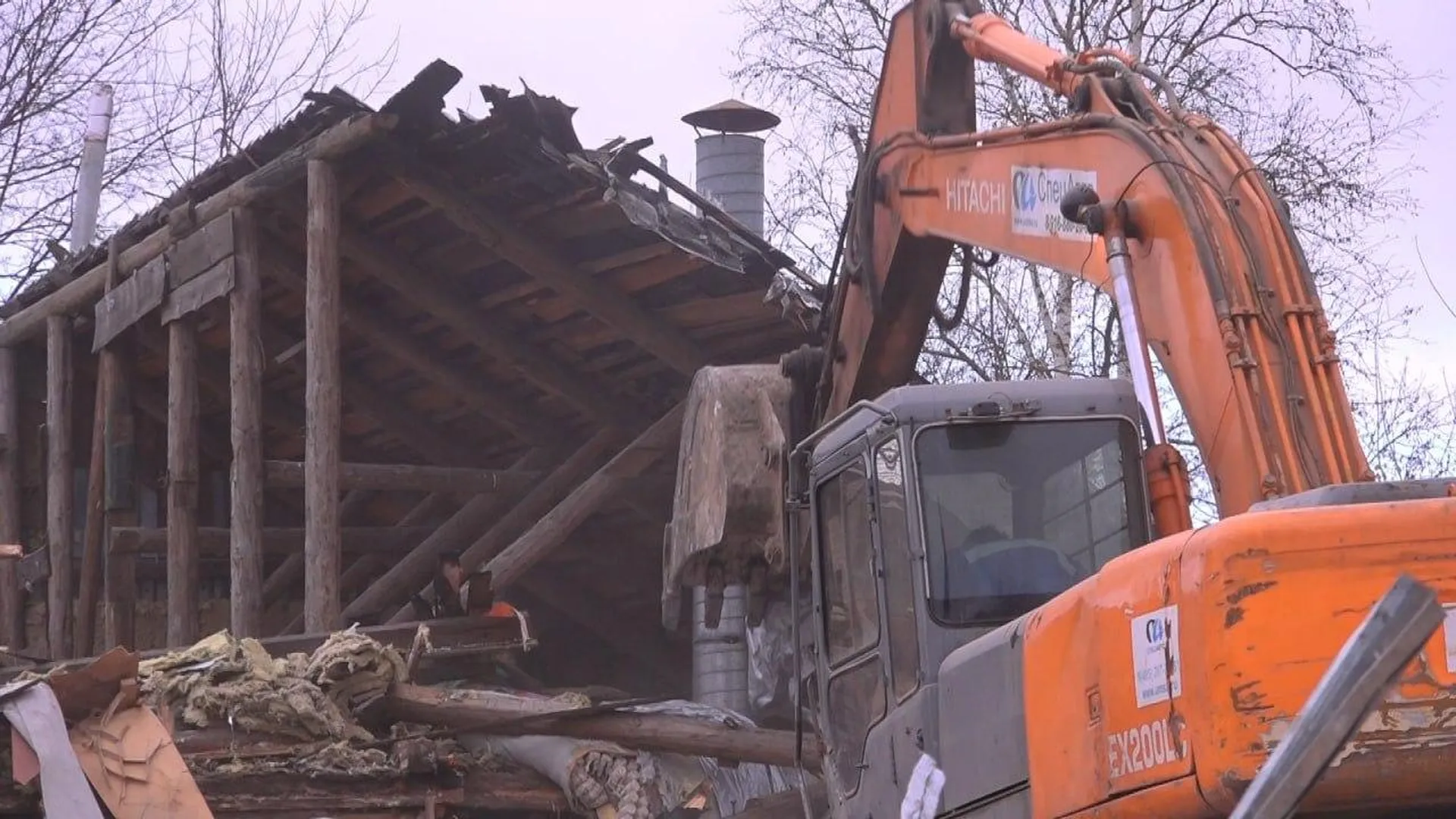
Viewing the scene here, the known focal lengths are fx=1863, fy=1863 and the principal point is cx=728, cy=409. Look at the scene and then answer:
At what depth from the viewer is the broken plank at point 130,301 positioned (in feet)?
43.7

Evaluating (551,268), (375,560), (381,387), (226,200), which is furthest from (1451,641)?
(375,560)

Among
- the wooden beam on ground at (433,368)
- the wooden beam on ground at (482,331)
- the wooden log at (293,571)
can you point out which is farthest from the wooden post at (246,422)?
the wooden log at (293,571)

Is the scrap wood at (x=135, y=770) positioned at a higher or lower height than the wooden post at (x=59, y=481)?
lower

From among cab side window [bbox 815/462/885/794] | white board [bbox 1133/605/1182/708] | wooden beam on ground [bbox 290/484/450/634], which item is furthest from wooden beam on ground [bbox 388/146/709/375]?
white board [bbox 1133/605/1182/708]

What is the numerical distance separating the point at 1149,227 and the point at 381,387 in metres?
10.3

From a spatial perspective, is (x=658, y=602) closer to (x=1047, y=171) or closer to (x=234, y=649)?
(x=234, y=649)

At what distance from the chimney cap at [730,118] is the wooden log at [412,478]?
3.48 m

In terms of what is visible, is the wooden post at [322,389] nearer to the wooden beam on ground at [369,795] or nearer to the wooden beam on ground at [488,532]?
the wooden beam on ground at [369,795]

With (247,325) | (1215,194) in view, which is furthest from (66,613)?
(1215,194)

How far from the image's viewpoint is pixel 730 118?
15.8 m

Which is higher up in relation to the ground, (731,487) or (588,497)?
(588,497)

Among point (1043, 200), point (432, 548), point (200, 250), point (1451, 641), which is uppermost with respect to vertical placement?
point (200, 250)

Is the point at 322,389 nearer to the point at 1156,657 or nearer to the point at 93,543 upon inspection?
the point at 93,543

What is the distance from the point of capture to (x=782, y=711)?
11.7 meters
